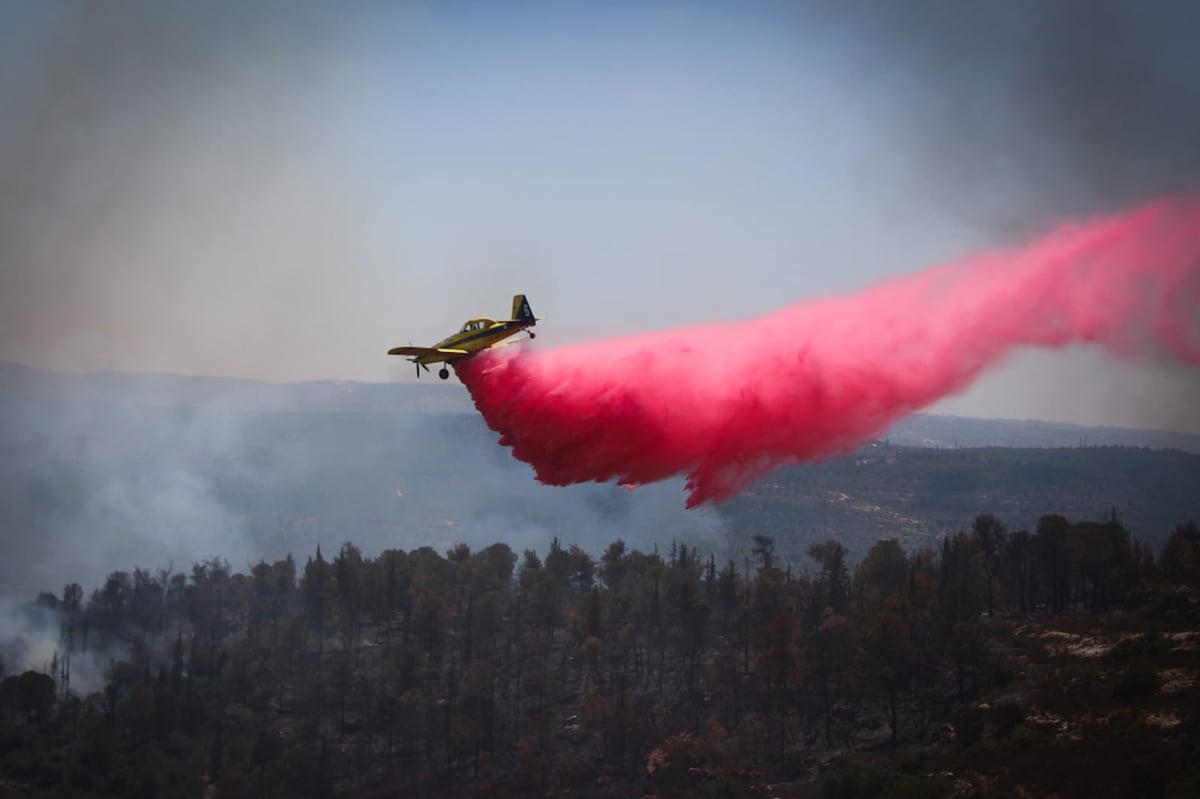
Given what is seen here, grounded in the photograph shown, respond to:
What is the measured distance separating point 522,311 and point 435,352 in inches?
285

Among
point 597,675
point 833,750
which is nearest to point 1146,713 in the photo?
→ point 833,750

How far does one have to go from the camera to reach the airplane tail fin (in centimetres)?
8781

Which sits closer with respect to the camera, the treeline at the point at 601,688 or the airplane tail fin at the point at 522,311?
the airplane tail fin at the point at 522,311

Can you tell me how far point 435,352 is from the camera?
8544 centimetres

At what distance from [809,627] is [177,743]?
86732mm

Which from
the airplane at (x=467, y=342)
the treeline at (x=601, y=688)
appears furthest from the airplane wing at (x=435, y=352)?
the treeline at (x=601, y=688)

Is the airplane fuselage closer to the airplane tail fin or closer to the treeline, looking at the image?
the airplane tail fin

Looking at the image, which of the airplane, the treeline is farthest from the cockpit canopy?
the treeline

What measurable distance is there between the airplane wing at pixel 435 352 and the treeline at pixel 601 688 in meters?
61.0

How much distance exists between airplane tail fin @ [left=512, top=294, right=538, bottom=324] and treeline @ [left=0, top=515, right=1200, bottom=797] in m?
60.1

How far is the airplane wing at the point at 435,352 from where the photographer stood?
3366 inches

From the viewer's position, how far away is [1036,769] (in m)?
101

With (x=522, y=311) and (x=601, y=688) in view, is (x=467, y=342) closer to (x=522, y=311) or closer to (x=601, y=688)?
(x=522, y=311)

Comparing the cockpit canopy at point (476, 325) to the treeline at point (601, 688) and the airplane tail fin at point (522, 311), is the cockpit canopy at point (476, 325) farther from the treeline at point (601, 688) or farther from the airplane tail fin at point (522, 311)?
the treeline at point (601, 688)
